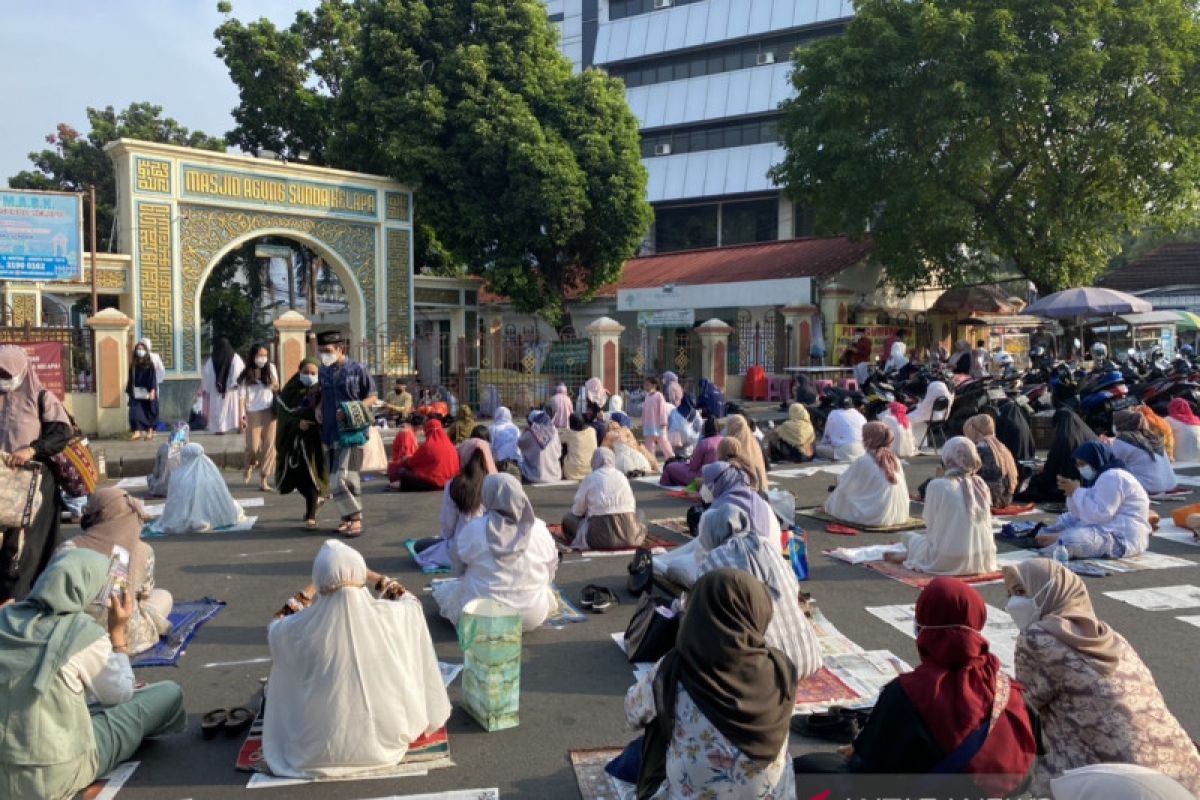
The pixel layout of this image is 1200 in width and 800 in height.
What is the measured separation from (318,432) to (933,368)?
12.2 meters

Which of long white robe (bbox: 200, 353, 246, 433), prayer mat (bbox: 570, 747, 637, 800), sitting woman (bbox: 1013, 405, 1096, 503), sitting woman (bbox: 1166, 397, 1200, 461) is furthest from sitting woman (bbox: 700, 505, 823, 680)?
long white robe (bbox: 200, 353, 246, 433)

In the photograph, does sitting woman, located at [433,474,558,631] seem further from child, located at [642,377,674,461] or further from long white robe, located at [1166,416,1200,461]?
long white robe, located at [1166,416,1200,461]

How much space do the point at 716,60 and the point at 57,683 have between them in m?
30.9

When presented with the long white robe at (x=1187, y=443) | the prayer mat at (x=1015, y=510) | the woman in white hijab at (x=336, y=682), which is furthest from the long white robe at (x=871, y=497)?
the long white robe at (x=1187, y=443)

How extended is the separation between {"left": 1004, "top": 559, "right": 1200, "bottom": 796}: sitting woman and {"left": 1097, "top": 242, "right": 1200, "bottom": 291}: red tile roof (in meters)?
28.9

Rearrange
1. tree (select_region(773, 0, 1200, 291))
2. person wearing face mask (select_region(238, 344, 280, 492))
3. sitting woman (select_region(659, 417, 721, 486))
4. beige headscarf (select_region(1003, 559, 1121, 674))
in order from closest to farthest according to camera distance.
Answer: beige headscarf (select_region(1003, 559, 1121, 674)) < sitting woman (select_region(659, 417, 721, 486)) < person wearing face mask (select_region(238, 344, 280, 492)) < tree (select_region(773, 0, 1200, 291))

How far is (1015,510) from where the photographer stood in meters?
8.88

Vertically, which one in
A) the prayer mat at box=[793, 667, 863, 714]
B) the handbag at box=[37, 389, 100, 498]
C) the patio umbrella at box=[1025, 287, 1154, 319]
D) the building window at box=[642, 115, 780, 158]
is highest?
the building window at box=[642, 115, 780, 158]

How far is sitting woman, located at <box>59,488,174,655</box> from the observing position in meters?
4.99

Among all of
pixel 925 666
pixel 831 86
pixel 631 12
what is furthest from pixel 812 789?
pixel 631 12

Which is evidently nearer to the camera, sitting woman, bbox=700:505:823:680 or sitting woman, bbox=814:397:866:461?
sitting woman, bbox=700:505:823:680

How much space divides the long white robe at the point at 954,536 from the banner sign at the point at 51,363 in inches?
474

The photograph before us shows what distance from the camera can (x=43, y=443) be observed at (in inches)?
210

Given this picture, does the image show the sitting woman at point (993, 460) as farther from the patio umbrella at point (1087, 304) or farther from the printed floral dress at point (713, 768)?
the patio umbrella at point (1087, 304)
